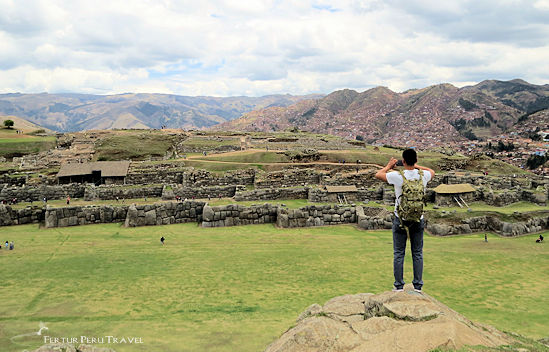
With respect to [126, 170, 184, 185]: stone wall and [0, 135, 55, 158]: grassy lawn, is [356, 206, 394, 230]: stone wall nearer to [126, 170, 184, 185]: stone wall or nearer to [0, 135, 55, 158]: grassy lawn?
[126, 170, 184, 185]: stone wall

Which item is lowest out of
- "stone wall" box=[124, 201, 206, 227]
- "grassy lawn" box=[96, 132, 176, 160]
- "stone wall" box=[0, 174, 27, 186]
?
"stone wall" box=[124, 201, 206, 227]

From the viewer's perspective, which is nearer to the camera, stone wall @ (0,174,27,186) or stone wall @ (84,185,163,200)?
stone wall @ (84,185,163,200)

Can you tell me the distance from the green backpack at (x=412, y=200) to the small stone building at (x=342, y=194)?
77.5 ft

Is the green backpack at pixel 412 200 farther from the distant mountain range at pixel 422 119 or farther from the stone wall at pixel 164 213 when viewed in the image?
the distant mountain range at pixel 422 119

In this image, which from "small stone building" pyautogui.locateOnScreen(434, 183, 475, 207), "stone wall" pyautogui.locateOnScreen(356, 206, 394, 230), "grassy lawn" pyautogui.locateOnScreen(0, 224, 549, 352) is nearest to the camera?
"grassy lawn" pyautogui.locateOnScreen(0, 224, 549, 352)

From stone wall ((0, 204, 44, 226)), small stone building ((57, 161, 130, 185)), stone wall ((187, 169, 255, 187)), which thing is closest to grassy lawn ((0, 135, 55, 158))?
small stone building ((57, 161, 130, 185))

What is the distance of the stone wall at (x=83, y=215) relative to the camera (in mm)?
22938

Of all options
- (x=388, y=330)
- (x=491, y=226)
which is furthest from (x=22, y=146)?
(x=388, y=330)

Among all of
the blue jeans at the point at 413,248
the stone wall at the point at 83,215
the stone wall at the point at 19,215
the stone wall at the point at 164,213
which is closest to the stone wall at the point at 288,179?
the stone wall at the point at 164,213

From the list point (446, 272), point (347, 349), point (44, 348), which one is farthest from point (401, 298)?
point (446, 272)

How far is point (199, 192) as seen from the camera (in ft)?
105

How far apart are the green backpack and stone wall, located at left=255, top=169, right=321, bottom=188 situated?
2893 centimetres

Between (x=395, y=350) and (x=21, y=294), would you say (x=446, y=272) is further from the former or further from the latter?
(x=21, y=294)

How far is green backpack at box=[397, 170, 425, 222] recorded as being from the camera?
6.47 m
